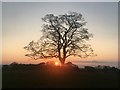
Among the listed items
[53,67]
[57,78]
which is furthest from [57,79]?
[53,67]

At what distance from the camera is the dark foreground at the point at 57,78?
13.1 metres

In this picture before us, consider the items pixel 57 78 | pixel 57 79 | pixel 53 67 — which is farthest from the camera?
pixel 53 67

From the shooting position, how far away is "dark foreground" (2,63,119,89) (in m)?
13.1

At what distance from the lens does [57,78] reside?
1402cm

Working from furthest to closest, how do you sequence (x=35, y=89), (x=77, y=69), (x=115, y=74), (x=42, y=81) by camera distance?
(x=77, y=69) < (x=115, y=74) < (x=42, y=81) < (x=35, y=89)

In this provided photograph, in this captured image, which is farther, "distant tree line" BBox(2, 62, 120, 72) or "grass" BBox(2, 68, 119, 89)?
"distant tree line" BBox(2, 62, 120, 72)

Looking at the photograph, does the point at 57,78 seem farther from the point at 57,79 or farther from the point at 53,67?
the point at 53,67

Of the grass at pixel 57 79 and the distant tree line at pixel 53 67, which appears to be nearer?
the grass at pixel 57 79

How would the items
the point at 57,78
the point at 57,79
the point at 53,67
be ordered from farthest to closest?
the point at 53,67, the point at 57,78, the point at 57,79

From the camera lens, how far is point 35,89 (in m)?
12.4

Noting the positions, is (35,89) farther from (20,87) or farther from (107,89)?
(107,89)

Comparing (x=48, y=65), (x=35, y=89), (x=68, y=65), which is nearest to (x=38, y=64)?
(x=48, y=65)

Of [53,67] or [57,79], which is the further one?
[53,67]

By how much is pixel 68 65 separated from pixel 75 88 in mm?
3395
